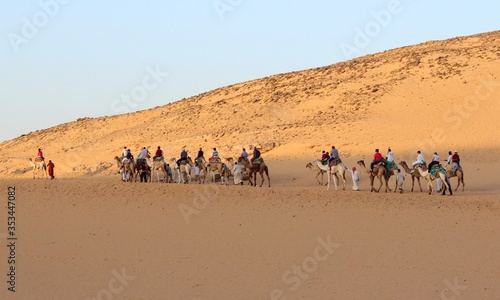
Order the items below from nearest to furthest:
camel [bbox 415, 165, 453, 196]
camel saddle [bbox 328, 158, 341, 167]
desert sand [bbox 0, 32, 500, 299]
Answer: desert sand [bbox 0, 32, 500, 299], camel [bbox 415, 165, 453, 196], camel saddle [bbox 328, 158, 341, 167]

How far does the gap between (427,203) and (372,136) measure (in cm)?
2384

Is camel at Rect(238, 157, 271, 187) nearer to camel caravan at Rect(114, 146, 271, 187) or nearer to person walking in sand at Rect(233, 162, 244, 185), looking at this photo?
camel caravan at Rect(114, 146, 271, 187)

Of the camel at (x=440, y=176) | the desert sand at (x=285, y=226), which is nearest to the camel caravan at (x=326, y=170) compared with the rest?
the camel at (x=440, y=176)

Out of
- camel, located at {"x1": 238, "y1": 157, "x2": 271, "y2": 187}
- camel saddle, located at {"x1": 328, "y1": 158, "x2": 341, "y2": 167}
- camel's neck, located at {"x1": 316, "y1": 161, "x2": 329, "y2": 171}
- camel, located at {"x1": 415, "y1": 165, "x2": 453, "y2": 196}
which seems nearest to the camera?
camel, located at {"x1": 415, "y1": 165, "x2": 453, "y2": 196}

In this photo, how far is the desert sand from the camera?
16359mm

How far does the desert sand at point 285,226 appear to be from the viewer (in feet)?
53.7

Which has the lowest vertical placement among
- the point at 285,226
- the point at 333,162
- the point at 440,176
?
the point at 285,226

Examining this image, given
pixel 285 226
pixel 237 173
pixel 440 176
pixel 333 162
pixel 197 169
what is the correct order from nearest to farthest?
pixel 285 226
pixel 440 176
pixel 333 162
pixel 237 173
pixel 197 169

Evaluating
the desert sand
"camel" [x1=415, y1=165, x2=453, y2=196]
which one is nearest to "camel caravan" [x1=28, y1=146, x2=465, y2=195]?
"camel" [x1=415, y1=165, x2=453, y2=196]

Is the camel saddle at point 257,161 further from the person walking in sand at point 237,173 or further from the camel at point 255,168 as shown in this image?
the person walking in sand at point 237,173

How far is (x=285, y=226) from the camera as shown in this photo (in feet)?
74.9

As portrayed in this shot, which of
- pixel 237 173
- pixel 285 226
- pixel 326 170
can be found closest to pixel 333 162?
pixel 326 170

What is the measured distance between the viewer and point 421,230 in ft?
72.2

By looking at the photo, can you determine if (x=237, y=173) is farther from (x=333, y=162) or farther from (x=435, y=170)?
(x=435, y=170)
